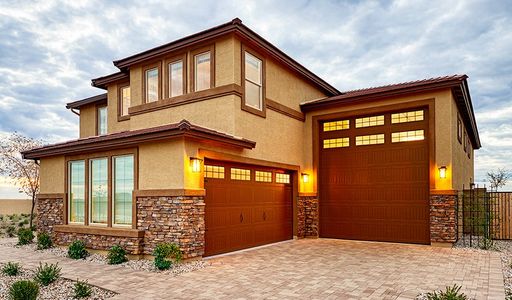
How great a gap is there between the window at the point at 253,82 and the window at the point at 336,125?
3.47 m

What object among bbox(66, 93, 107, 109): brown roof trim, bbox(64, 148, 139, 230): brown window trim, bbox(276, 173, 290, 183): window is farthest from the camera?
bbox(66, 93, 107, 109): brown roof trim

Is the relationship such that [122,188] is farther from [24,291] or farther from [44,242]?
[24,291]

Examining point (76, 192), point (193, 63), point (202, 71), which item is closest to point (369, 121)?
point (202, 71)

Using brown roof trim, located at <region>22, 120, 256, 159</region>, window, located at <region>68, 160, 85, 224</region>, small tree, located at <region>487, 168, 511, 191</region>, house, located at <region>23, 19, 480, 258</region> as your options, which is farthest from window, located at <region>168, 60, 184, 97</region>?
small tree, located at <region>487, 168, 511, 191</region>

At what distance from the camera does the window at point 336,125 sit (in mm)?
13897

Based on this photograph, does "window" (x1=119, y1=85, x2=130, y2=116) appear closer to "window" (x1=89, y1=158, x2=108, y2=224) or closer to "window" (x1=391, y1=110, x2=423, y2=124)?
"window" (x1=89, y1=158, x2=108, y2=224)

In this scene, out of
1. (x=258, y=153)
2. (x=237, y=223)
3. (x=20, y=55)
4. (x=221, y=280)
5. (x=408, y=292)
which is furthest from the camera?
(x=20, y=55)

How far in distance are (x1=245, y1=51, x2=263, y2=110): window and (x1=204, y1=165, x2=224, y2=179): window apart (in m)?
2.30

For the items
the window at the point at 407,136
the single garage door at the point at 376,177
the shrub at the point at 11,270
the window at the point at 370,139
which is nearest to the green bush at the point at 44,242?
the shrub at the point at 11,270

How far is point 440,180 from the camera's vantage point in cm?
1162

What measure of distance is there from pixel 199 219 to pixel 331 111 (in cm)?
706

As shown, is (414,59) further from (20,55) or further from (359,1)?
(20,55)

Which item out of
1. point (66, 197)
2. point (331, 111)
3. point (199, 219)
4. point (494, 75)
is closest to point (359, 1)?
point (331, 111)

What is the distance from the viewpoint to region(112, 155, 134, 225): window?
33.0 ft
